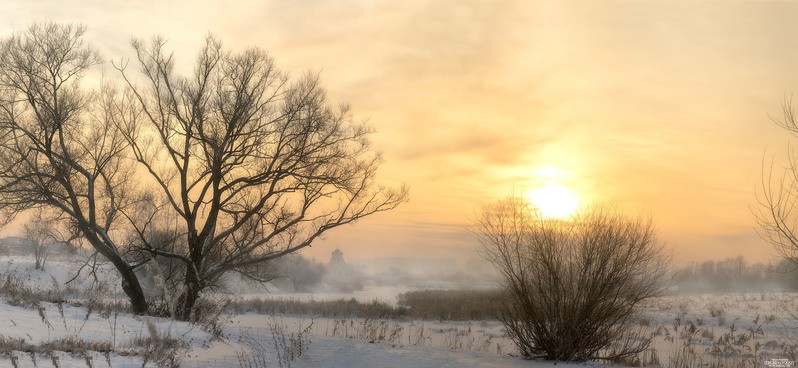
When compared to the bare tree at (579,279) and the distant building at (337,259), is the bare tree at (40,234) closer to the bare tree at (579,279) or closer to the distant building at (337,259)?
the bare tree at (579,279)

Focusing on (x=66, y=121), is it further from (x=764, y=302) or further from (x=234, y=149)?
(x=764, y=302)

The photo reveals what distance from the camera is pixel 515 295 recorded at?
1425 cm

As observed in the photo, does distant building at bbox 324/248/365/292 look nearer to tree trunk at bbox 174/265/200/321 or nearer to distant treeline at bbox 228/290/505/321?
distant treeline at bbox 228/290/505/321

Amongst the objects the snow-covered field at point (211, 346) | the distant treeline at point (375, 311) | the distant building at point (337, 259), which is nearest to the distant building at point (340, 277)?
the distant building at point (337, 259)

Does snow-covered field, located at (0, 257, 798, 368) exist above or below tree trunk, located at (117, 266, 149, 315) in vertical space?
below

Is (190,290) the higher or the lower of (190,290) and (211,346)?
the higher

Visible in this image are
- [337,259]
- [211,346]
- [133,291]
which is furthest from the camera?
[337,259]

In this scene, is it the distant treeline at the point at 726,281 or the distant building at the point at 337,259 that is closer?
the distant treeline at the point at 726,281

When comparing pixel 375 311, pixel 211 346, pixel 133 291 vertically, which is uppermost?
pixel 133 291

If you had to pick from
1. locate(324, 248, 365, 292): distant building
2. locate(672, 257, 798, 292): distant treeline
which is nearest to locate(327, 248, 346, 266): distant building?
locate(324, 248, 365, 292): distant building

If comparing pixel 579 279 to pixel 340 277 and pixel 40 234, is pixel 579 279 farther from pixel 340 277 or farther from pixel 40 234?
pixel 340 277

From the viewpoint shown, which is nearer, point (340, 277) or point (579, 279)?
point (579, 279)

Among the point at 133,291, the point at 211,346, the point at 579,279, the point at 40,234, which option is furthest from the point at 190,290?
the point at 40,234

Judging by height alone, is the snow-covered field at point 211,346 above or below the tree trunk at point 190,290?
below
